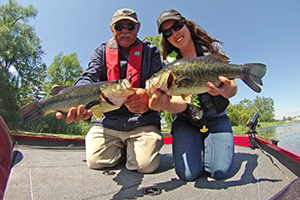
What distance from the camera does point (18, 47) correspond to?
1067 inches

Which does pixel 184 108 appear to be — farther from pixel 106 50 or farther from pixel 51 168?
pixel 51 168

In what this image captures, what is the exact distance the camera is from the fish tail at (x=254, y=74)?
2689 millimetres

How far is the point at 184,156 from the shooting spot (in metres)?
Result: 3.15

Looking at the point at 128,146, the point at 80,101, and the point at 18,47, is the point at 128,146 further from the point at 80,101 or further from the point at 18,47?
the point at 18,47

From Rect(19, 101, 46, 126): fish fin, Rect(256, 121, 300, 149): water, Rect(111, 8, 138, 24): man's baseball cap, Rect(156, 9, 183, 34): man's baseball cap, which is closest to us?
Rect(19, 101, 46, 126): fish fin

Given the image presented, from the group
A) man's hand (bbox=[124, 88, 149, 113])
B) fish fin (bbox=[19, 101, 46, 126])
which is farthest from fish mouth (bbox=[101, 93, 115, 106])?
fish fin (bbox=[19, 101, 46, 126])

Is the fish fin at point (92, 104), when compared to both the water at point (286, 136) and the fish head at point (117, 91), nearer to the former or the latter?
the fish head at point (117, 91)

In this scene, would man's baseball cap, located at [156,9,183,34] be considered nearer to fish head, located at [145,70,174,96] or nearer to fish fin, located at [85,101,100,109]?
fish head, located at [145,70,174,96]

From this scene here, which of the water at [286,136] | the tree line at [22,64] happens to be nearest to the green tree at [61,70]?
the tree line at [22,64]

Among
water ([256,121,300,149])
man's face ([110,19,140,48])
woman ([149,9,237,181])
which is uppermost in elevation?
man's face ([110,19,140,48])

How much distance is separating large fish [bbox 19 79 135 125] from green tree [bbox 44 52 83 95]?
113 ft

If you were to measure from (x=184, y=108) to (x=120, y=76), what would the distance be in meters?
1.47

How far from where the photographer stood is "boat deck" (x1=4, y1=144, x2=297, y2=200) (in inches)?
84.7

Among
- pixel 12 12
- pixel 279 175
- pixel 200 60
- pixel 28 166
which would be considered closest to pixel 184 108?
pixel 200 60
